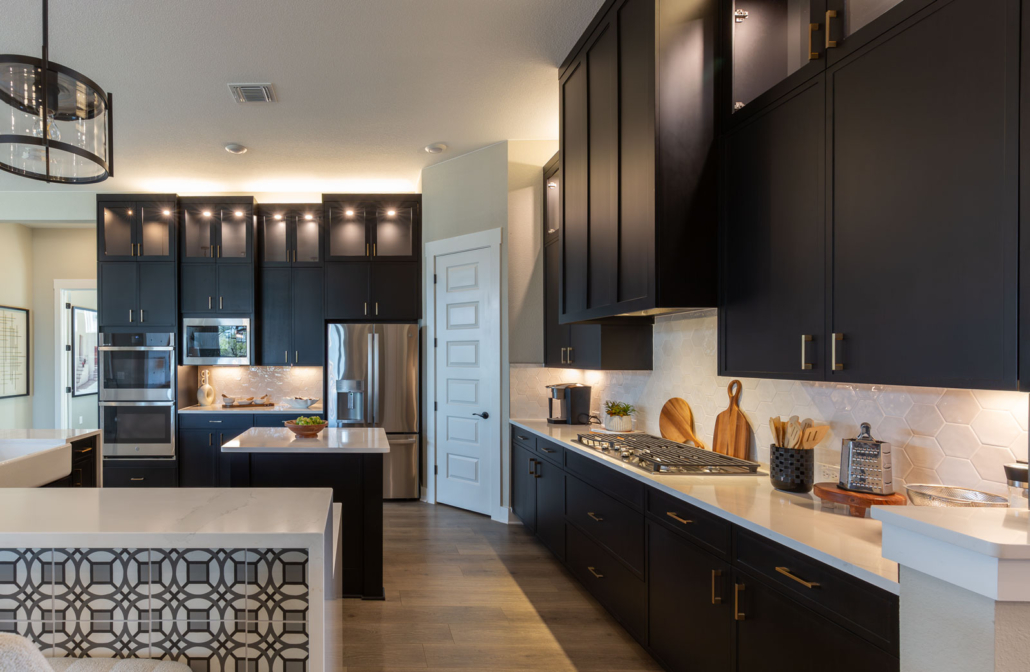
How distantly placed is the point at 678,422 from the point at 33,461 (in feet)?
11.1

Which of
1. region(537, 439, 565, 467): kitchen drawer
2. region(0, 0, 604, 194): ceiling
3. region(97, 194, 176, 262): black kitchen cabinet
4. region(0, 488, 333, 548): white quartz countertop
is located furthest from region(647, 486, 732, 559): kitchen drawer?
region(97, 194, 176, 262): black kitchen cabinet

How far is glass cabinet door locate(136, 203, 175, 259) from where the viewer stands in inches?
220

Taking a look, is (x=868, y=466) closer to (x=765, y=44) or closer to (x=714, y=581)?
(x=714, y=581)

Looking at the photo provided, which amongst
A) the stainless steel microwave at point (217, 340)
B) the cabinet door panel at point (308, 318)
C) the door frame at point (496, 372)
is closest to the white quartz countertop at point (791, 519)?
the door frame at point (496, 372)

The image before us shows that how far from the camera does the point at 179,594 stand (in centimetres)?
139

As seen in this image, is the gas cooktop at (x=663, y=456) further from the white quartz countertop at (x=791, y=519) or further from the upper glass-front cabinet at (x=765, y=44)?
the upper glass-front cabinet at (x=765, y=44)

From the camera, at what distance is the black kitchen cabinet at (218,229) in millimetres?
5621

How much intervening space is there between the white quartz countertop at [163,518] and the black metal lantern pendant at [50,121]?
110 cm

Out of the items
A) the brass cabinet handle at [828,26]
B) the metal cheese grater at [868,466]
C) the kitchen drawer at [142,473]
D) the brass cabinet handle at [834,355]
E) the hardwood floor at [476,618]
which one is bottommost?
the hardwood floor at [476,618]

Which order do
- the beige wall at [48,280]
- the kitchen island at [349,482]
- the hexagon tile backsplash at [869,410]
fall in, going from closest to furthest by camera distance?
the hexagon tile backsplash at [869,410], the kitchen island at [349,482], the beige wall at [48,280]

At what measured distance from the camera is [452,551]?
3.87m

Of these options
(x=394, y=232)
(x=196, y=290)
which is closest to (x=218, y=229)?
(x=196, y=290)

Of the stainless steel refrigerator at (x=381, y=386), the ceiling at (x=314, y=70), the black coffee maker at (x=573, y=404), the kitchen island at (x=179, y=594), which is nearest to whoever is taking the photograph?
the kitchen island at (x=179, y=594)

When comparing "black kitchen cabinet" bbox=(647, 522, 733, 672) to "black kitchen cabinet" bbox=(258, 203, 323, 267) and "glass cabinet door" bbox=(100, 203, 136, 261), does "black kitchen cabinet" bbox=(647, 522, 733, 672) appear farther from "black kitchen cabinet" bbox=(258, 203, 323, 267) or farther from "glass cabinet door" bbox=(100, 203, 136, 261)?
"glass cabinet door" bbox=(100, 203, 136, 261)
